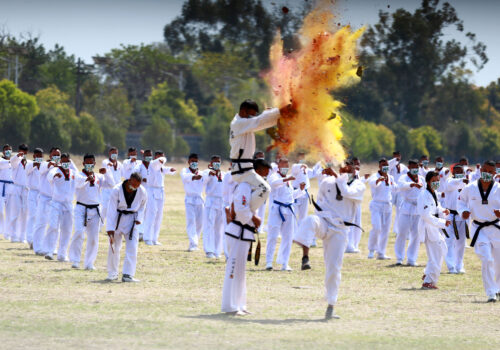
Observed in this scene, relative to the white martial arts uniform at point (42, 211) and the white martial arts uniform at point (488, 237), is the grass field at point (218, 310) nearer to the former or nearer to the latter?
the white martial arts uniform at point (488, 237)

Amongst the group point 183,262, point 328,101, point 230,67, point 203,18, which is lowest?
point 183,262

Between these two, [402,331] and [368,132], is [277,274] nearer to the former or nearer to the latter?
[402,331]

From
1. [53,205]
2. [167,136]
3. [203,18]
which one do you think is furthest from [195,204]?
[203,18]

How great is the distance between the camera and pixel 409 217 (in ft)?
68.7

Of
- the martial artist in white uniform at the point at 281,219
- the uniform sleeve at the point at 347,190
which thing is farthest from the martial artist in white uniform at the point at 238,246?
the martial artist in white uniform at the point at 281,219

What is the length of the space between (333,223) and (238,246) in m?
1.41

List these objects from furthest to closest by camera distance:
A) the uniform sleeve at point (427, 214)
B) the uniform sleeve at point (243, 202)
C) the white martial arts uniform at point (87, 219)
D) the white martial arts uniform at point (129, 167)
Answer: the white martial arts uniform at point (129, 167)
the white martial arts uniform at point (87, 219)
the uniform sleeve at point (427, 214)
the uniform sleeve at point (243, 202)

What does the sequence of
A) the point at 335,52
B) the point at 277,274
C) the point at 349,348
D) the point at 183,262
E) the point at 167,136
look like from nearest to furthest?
the point at 349,348, the point at 335,52, the point at 277,274, the point at 183,262, the point at 167,136

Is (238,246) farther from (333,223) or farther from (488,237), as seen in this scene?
(488,237)

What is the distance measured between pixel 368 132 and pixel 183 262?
60.3 m

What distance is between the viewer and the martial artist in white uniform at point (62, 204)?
729 inches

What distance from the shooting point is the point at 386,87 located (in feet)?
279

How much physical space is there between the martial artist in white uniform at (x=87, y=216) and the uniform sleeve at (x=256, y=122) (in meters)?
6.46

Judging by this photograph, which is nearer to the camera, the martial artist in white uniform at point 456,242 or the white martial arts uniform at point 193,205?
the martial artist in white uniform at point 456,242
